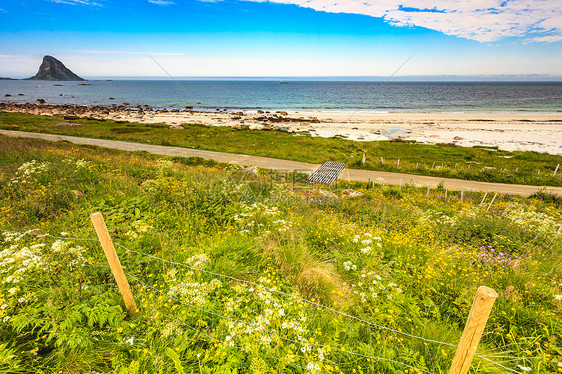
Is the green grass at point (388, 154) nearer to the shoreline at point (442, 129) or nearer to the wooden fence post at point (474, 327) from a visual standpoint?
the shoreline at point (442, 129)

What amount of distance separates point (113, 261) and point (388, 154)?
3825 cm

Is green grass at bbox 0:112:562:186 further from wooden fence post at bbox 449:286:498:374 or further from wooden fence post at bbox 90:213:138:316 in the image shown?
wooden fence post at bbox 90:213:138:316

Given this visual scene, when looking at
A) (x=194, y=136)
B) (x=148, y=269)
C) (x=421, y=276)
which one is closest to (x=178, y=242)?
(x=148, y=269)

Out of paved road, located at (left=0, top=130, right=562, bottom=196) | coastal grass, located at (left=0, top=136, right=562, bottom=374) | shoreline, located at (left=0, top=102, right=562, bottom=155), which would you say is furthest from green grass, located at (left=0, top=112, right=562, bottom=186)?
coastal grass, located at (left=0, top=136, right=562, bottom=374)

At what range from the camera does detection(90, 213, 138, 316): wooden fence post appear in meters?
3.67

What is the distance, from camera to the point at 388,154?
36750mm

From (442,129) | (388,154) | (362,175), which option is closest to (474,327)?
(362,175)

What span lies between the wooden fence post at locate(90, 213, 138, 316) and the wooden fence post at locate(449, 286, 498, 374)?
4533 millimetres

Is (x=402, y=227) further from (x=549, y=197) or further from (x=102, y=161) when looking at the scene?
(x=549, y=197)

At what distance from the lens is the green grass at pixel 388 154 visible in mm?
26094

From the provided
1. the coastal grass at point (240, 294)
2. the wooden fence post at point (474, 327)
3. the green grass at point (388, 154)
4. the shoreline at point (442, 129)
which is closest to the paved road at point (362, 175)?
the green grass at point (388, 154)

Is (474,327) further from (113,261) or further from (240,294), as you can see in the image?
(113,261)

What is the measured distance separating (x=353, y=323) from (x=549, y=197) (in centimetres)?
A: 2475

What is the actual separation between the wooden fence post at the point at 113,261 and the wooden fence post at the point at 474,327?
4533 mm
